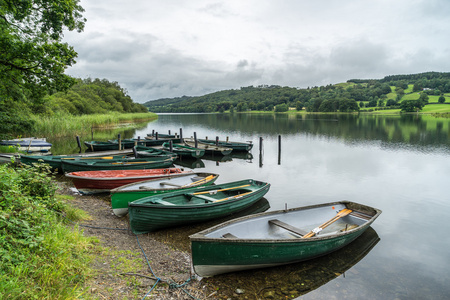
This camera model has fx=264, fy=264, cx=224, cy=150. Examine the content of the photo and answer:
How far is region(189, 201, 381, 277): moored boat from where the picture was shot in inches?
249

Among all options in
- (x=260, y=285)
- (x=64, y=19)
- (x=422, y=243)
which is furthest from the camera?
(x=64, y=19)

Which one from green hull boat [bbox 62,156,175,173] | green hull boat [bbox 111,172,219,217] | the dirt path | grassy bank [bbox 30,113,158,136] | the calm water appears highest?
grassy bank [bbox 30,113,158,136]

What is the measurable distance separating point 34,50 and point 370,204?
17.6 meters

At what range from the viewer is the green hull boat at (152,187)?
1000 cm

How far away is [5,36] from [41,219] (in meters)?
9.24

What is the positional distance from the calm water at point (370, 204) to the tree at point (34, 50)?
448 inches

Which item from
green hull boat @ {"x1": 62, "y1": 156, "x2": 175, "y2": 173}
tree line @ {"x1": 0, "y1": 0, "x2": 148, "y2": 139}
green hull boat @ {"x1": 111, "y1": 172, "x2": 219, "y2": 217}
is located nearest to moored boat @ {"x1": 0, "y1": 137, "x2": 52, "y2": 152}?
tree line @ {"x1": 0, "y1": 0, "x2": 148, "y2": 139}

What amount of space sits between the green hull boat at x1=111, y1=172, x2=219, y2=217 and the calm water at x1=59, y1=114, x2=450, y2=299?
13.3 feet

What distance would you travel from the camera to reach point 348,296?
6656 mm

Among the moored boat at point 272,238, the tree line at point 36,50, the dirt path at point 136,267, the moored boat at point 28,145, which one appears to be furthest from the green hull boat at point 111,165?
the moored boat at point 272,238

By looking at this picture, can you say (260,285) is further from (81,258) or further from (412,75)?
(412,75)

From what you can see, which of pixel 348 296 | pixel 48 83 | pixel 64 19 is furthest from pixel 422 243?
pixel 64 19

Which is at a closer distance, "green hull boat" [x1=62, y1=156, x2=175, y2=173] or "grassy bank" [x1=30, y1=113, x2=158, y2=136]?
"green hull boat" [x1=62, y1=156, x2=175, y2=173]

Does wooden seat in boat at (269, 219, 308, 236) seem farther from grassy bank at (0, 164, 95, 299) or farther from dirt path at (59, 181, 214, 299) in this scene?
grassy bank at (0, 164, 95, 299)
